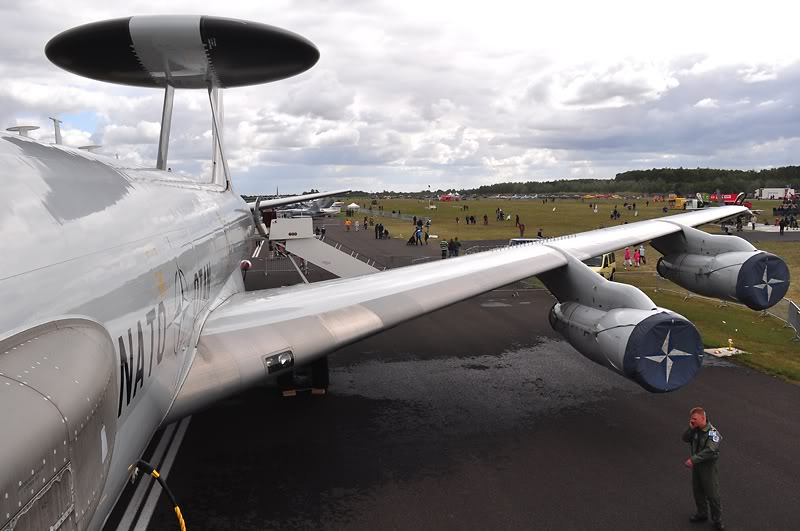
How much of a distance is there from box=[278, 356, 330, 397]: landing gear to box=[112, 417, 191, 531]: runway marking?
214 cm

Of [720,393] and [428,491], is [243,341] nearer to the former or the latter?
[428,491]

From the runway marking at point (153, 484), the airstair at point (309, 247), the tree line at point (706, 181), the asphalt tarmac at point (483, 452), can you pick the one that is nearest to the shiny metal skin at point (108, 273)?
the runway marking at point (153, 484)

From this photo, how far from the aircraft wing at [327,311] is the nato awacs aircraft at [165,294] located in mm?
35

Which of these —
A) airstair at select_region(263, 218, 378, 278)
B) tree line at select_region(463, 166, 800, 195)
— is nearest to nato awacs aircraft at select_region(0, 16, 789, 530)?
airstair at select_region(263, 218, 378, 278)

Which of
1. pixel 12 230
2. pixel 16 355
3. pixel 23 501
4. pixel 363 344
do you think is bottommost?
pixel 363 344

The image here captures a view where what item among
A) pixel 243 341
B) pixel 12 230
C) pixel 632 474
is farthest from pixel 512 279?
pixel 12 230

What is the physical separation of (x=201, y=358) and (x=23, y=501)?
5.04 meters

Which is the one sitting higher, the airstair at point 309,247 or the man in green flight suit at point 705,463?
the airstair at point 309,247

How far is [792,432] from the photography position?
31.6 feet

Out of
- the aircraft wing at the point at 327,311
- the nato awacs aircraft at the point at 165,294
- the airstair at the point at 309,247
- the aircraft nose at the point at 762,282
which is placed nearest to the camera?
the nato awacs aircraft at the point at 165,294

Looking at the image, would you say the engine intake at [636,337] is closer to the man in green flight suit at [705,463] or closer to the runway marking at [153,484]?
the man in green flight suit at [705,463]

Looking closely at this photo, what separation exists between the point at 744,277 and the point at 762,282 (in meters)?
0.42

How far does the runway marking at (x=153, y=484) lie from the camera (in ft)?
24.0

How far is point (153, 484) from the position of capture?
8391mm
